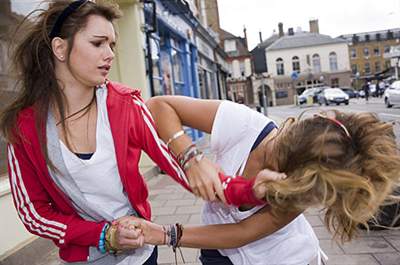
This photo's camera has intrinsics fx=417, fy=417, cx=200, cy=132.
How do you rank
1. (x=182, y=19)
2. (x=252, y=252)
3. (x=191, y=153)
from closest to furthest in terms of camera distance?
1. (x=191, y=153)
2. (x=252, y=252)
3. (x=182, y=19)

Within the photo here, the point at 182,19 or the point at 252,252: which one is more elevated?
the point at 182,19

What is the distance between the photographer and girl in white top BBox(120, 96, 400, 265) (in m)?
1.30

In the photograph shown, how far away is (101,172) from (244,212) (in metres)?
0.54

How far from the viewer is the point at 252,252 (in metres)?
1.62

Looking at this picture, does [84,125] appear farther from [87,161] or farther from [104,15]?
[104,15]

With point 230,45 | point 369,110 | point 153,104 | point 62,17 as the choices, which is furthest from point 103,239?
point 230,45

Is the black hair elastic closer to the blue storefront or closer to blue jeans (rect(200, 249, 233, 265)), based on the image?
blue jeans (rect(200, 249, 233, 265))

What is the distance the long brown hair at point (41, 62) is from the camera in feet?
4.80

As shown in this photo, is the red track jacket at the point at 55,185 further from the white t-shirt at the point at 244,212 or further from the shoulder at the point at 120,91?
the white t-shirt at the point at 244,212

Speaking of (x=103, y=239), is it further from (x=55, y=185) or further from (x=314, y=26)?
(x=314, y=26)

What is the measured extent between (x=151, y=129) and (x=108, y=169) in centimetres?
20

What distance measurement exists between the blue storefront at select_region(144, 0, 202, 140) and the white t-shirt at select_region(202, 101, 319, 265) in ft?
19.9

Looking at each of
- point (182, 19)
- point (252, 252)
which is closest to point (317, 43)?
point (182, 19)

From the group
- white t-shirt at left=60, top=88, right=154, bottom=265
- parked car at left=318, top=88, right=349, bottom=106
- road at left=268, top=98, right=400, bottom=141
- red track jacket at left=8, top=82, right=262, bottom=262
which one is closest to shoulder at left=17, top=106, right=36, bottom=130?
red track jacket at left=8, top=82, right=262, bottom=262
